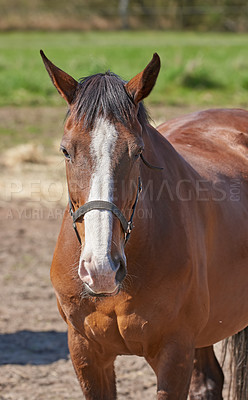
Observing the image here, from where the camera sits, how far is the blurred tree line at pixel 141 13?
3294 cm

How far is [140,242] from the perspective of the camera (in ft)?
8.34

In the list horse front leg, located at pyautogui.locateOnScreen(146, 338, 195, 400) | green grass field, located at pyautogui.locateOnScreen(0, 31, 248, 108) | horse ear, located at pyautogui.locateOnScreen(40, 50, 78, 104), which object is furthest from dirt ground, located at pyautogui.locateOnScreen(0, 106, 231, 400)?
green grass field, located at pyautogui.locateOnScreen(0, 31, 248, 108)

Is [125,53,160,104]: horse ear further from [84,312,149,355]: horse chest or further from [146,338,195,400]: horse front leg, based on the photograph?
[146,338,195,400]: horse front leg

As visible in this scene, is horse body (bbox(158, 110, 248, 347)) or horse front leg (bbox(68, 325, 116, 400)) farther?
horse body (bbox(158, 110, 248, 347))

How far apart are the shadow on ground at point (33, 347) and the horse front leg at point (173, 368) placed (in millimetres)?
1899

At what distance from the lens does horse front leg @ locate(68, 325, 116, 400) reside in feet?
8.93

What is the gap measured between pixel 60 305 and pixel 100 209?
81cm

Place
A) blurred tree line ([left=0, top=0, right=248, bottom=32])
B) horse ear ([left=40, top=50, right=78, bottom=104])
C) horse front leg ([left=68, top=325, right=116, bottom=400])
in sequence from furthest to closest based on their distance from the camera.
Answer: blurred tree line ([left=0, top=0, right=248, bottom=32])
horse front leg ([left=68, top=325, right=116, bottom=400])
horse ear ([left=40, top=50, right=78, bottom=104])

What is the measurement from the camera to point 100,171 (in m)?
2.19

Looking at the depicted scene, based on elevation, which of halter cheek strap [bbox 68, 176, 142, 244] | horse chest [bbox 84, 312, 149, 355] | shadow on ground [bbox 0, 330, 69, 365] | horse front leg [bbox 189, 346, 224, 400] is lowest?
horse front leg [bbox 189, 346, 224, 400]

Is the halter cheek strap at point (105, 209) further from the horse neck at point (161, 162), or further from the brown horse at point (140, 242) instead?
the horse neck at point (161, 162)

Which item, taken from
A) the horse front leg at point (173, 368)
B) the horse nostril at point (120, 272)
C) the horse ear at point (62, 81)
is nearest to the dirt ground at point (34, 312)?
the horse ear at point (62, 81)

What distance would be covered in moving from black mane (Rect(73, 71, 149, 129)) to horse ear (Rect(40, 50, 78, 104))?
27 mm

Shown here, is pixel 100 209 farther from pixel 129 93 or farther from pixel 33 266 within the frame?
pixel 33 266
